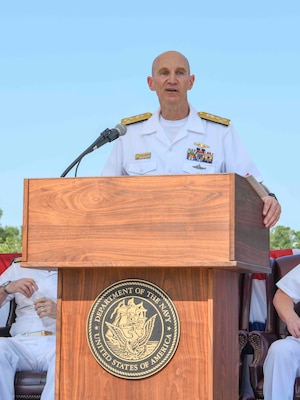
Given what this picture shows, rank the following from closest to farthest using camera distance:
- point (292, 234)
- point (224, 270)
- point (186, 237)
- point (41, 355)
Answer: point (186, 237) → point (224, 270) → point (41, 355) → point (292, 234)

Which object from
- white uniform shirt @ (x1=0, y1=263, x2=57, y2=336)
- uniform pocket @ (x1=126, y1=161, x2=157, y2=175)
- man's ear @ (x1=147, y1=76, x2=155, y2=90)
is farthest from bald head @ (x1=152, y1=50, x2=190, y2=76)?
white uniform shirt @ (x1=0, y1=263, x2=57, y2=336)

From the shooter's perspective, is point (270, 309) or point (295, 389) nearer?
point (295, 389)

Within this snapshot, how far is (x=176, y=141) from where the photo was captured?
456cm

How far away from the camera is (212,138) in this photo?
4582 millimetres

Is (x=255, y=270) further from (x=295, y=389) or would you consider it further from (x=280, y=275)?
(x=280, y=275)

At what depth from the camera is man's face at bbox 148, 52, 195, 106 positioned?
4.46 meters

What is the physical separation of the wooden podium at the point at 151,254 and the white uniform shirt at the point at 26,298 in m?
1.87

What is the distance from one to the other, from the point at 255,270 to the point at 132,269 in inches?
20.9

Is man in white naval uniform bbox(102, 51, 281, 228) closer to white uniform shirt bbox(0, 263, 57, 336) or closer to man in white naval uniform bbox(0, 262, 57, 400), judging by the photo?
man in white naval uniform bbox(0, 262, 57, 400)

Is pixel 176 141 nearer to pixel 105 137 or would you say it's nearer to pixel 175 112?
pixel 175 112

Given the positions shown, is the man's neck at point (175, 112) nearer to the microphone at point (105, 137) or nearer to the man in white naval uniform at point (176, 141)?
the man in white naval uniform at point (176, 141)

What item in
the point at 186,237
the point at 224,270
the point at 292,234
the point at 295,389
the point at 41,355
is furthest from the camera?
the point at 292,234

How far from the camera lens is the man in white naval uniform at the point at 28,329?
15.8 ft

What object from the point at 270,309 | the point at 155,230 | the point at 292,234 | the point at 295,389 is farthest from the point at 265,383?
the point at 292,234
